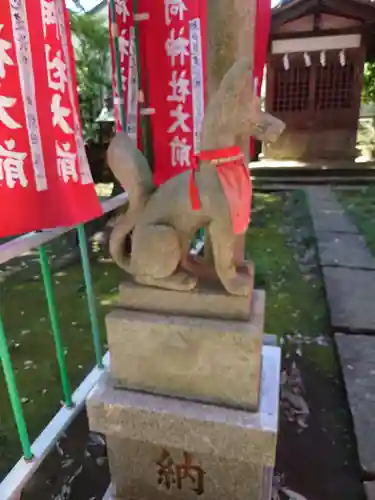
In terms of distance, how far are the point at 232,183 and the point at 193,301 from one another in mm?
416

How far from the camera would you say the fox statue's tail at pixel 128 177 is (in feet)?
4.17

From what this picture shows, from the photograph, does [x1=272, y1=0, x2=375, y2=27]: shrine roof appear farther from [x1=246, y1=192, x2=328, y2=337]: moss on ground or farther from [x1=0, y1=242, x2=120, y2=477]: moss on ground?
[x1=0, y1=242, x2=120, y2=477]: moss on ground

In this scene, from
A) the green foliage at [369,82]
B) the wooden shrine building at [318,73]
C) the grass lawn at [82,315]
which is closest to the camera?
the grass lawn at [82,315]

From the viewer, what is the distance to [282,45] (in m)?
9.36

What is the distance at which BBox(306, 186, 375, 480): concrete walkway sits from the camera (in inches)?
81.3

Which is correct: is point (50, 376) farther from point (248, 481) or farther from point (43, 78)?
point (43, 78)

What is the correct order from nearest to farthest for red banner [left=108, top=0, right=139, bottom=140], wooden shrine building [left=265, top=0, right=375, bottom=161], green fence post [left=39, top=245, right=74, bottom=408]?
green fence post [left=39, top=245, right=74, bottom=408]
red banner [left=108, top=0, right=139, bottom=140]
wooden shrine building [left=265, top=0, right=375, bottom=161]

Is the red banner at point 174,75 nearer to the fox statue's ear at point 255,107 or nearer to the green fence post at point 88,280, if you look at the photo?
the green fence post at point 88,280

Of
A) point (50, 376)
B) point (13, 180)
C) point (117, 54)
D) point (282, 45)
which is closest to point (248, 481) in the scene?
point (13, 180)

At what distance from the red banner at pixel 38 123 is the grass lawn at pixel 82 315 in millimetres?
1329

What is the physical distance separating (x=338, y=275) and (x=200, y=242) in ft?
5.16

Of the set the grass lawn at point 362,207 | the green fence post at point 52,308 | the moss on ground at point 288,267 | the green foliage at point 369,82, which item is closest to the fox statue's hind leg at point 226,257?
the green fence post at point 52,308

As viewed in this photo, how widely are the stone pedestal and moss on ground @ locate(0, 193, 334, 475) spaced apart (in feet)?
3.08

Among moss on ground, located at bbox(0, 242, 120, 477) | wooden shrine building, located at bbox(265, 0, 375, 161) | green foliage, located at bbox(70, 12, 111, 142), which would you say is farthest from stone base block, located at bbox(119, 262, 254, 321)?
wooden shrine building, located at bbox(265, 0, 375, 161)
